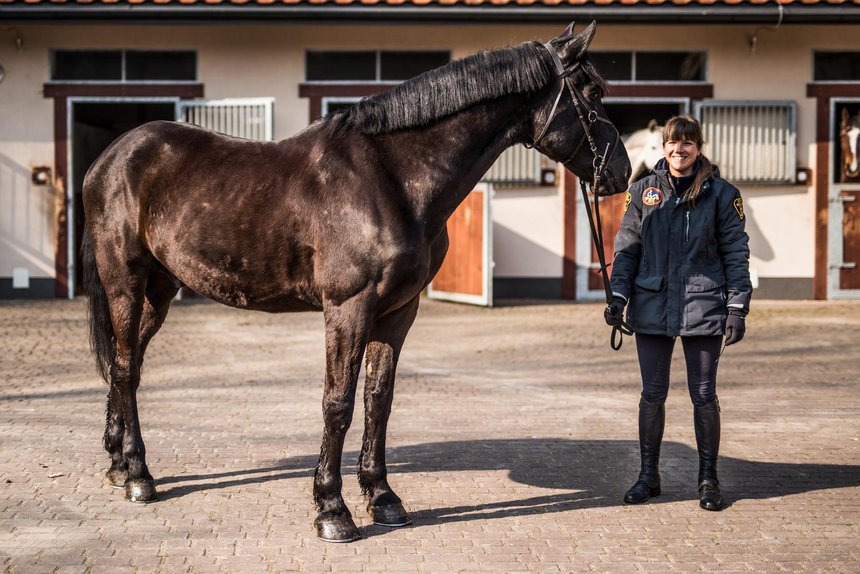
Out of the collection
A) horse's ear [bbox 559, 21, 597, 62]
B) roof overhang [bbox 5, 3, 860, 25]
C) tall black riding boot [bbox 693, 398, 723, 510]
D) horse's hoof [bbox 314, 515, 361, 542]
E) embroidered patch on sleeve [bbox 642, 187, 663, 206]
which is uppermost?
roof overhang [bbox 5, 3, 860, 25]

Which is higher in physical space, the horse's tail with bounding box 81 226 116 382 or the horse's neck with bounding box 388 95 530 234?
the horse's neck with bounding box 388 95 530 234

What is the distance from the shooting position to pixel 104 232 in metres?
5.16

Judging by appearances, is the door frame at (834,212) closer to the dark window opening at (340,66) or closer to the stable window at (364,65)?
the stable window at (364,65)

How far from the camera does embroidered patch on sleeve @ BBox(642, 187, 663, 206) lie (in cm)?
511

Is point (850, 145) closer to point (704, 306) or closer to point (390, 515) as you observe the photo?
point (704, 306)

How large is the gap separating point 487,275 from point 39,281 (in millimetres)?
6416

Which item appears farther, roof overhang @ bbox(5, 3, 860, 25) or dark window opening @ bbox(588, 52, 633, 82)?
dark window opening @ bbox(588, 52, 633, 82)

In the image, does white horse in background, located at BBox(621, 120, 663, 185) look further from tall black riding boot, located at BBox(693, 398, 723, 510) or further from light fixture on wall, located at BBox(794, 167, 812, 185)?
tall black riding boot, located at BBox(693, 398, 723, 510)

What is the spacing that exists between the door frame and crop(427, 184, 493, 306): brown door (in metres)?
5.02

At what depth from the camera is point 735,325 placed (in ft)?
15.9

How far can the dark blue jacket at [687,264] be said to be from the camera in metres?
5.00

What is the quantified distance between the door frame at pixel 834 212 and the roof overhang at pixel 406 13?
1431 mm

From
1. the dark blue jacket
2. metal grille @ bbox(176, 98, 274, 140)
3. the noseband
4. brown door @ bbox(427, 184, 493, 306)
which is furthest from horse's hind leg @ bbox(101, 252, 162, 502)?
metal grille @ bbox(176, 98, 274, 140)

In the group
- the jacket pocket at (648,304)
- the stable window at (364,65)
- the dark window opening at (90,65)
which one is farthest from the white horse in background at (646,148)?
the jacket pocket at (648,304)
